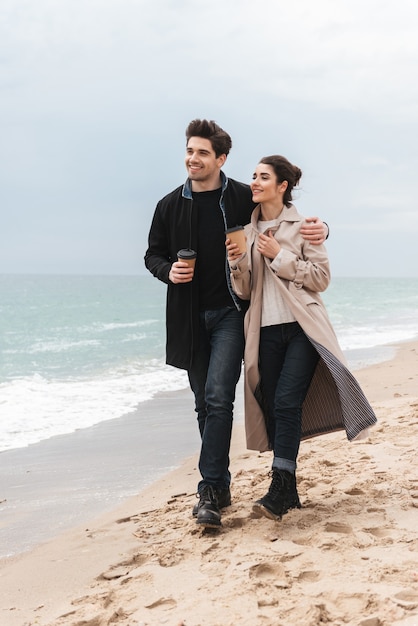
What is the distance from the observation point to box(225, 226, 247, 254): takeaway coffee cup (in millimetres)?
3811

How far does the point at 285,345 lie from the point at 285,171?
97 centimetres

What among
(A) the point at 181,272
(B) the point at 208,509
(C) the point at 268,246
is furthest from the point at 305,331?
(B) the point at 208,509

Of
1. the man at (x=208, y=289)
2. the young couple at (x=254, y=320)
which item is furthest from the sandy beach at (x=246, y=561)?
the man at (x=208, y=289)

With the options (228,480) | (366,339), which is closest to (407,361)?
(366,339)

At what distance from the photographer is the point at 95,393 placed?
10906 mm

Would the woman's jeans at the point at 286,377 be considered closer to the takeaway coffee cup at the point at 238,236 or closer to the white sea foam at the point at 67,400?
the takeaway coffee cup at the point at 238,236

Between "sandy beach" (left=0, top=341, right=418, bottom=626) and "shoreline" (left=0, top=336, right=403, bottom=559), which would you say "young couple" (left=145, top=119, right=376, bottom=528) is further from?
"shoreline" (left=0, top=336, right=403, bottom=559)

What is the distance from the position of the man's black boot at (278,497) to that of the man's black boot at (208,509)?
0.70 ft

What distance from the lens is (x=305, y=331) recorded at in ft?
12.5

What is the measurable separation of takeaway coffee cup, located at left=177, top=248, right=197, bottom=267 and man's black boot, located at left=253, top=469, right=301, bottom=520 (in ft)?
3.98

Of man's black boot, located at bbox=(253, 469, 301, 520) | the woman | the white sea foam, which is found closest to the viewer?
man's black boot, located at bbox=(253, 469, 301, 520)

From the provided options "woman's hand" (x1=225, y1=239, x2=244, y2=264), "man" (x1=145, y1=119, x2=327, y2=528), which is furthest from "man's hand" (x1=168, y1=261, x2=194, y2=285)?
"woman's hand" (x1=225, y1=239, x2=244, y2=264)

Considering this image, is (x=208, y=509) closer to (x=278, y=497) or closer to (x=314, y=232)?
(x=278, y=497)

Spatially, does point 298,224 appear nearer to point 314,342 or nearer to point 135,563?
point 314,342
